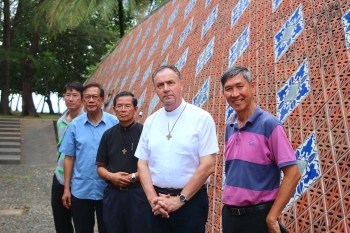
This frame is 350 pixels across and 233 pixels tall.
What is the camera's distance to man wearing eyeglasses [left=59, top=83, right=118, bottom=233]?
3793 millimetres

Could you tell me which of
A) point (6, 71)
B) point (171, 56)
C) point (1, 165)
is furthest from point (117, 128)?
point (6, 71)

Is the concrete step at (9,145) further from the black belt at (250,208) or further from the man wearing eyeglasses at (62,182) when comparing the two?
the black belt at (250,208)

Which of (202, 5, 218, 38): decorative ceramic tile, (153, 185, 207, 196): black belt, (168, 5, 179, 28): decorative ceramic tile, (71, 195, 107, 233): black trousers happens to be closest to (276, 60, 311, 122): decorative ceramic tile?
(153, 185, 207, 196): black belt

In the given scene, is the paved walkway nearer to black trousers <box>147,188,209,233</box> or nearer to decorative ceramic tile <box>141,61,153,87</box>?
decorative ceramic tile <box>141,61,153,87</box>

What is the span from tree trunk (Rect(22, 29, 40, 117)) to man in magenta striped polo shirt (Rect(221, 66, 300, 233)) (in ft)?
60.4

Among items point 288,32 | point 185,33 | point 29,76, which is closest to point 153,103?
point 185,33

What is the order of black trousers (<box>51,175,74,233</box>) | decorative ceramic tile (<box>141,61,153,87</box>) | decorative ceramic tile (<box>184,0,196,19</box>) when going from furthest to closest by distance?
decorative ceramic tile (<box>141,61,153,87</box>) → decorative ceramic tile (<box>184,0,196,19</box>) → black trousers (<box>51,175,74,233</box>)

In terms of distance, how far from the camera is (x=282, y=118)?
393 cm

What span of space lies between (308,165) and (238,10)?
352cm

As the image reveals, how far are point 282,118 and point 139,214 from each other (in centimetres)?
147

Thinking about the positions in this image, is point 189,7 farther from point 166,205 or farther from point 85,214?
point 166,205

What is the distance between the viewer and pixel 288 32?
15.2 ft

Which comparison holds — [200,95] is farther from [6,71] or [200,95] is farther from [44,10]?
[6,71]

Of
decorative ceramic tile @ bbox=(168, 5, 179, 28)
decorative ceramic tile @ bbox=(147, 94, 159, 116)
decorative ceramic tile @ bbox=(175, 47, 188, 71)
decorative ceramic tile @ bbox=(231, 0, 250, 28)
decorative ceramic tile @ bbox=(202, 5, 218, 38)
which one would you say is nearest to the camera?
decorative ceramic tile @ bbox=(231, 0, 250, 28)
